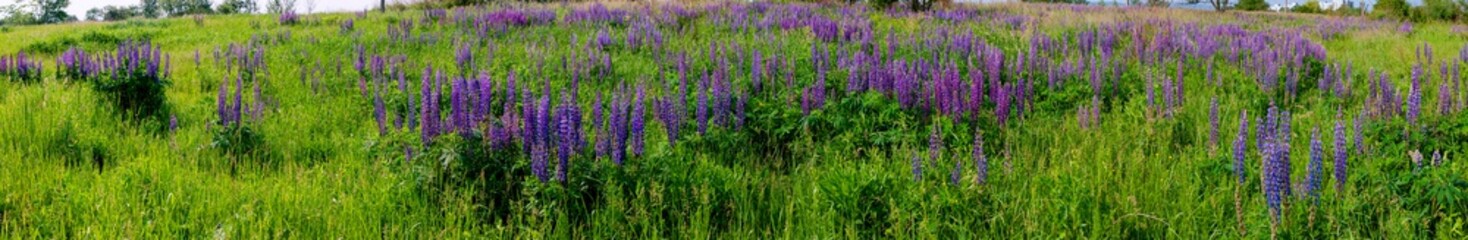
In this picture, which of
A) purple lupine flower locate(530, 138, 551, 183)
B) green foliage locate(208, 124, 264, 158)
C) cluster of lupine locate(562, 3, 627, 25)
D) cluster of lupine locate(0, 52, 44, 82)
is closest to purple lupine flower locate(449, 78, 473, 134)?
purple lupine flower locate(530, 138, 551, 183)

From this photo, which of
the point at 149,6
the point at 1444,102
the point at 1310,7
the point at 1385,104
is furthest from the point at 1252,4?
the point at 149,6

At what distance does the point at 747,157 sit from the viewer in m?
4.46

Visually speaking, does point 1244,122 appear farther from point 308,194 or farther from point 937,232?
A: point 308,194

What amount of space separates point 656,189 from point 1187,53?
6.80 m

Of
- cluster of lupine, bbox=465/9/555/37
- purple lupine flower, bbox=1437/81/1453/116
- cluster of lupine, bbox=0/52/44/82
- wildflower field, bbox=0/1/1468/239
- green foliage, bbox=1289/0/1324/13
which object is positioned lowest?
wildflower field, bbox=0/1/1468/239

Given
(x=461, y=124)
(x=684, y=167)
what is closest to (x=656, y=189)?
(x=684, y=167)

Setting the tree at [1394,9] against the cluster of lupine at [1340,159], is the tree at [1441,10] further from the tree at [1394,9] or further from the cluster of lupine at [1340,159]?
the cluster of lupine at [1340,159]

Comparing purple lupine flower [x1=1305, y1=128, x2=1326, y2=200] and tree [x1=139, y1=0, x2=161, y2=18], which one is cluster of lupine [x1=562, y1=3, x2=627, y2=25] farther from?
tree [x1=139, y1=0, x2=161, y2=18]

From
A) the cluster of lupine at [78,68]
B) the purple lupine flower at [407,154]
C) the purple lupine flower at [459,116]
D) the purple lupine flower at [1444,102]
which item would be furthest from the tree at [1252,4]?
the purple lupine flower at [407,154]

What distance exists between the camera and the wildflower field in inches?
129

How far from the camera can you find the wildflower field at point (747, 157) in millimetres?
3289

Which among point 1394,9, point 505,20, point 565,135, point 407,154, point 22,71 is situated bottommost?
point 407,154

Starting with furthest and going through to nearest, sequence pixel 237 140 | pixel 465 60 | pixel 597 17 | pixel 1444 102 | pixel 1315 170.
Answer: pixel 597 17, pixel 465 60, pixel 237 140, pixel 1444 102, pixel 1315 170

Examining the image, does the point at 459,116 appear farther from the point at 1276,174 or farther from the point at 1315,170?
the point at 1315,170
